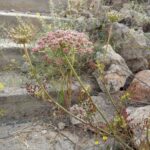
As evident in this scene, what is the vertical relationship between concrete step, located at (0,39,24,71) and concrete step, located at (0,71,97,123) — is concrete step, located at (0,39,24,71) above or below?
above

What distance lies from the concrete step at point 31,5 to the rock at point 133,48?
1382 millimetres

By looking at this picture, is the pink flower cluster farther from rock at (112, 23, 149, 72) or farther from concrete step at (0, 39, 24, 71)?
concrete step at (0, 39, 24, 71)

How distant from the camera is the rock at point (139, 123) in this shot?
294 cm

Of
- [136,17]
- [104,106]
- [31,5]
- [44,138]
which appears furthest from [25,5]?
[44,138]

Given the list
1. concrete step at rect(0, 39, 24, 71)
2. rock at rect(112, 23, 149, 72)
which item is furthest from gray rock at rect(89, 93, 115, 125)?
concrete step at rect(0, 39, 24, 71)

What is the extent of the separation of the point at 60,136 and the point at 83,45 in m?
0.92

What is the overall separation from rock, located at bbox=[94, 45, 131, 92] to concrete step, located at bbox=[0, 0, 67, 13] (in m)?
1.61

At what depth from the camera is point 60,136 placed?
11.6ft

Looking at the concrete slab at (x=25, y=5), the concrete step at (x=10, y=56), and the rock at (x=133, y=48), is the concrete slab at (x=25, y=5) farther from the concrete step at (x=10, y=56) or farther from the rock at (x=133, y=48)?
the rock at (x=133, y=48)

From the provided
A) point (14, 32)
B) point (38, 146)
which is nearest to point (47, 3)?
point (38, 146)

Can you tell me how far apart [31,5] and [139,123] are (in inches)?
126

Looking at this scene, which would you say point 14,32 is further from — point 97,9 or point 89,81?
point 97,9

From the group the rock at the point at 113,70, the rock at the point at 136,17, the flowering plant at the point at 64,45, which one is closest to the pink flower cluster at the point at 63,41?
the flowering plant at the point at 64,45

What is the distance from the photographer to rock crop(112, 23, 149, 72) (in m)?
4.25
